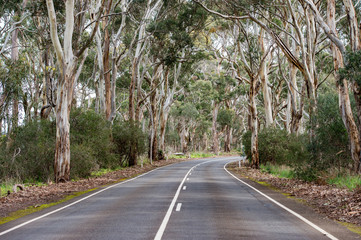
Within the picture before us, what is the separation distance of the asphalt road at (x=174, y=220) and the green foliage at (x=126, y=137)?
16.3 metres

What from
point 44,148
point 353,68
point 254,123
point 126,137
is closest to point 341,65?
point 353,68

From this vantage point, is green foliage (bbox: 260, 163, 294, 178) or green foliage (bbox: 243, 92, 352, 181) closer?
green foliage (bbox: 243, 92, 352, 181)

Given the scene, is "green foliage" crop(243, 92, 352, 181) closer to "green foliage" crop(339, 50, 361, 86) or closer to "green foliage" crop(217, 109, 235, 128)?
"green foliage" crop(339, 50, 361, 86)

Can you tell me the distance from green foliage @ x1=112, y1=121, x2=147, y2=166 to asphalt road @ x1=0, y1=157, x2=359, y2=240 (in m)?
16.3

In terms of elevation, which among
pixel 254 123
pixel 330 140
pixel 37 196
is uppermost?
pixel 254 123

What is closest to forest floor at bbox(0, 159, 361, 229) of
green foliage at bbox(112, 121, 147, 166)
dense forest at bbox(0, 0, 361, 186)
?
dense forest at bbox(0, 0, 361, 186)

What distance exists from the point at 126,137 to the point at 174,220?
833 inches

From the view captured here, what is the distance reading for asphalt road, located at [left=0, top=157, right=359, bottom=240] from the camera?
7109mm

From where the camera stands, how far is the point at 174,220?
850cm

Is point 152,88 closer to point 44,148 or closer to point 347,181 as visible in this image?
point 44,148

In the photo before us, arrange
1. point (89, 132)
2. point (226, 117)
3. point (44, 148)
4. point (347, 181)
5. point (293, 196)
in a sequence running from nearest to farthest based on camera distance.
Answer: point (347, 181) < point (293, 196) < point (44, 148) < point (89, 132) < point (226, 117)

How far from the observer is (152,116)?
38281mm

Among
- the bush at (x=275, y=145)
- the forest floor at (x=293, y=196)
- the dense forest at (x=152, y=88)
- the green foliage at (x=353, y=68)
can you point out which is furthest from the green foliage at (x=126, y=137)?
the green foliage at (x=353, y=68)

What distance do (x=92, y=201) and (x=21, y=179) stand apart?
7.88 metres
